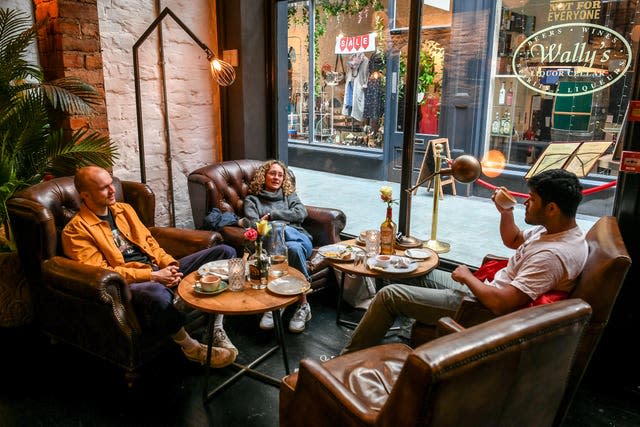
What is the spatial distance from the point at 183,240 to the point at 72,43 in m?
1.52

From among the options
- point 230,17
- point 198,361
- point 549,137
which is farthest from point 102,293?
point 549,137

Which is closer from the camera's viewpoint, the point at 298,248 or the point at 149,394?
the point at 149,394

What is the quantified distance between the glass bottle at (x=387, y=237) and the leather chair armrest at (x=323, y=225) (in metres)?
0.78

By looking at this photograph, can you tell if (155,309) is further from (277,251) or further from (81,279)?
(277,251)

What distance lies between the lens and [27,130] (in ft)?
9.54

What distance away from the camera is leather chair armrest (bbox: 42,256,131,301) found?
231cm

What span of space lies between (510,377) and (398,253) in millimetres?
1650

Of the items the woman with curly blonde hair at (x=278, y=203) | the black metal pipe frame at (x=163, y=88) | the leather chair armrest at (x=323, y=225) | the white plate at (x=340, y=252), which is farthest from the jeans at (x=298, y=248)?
the black metal pipe frame at (x=163, y=88)

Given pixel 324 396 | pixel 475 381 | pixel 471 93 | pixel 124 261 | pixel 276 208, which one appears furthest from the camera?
pixel 471 93

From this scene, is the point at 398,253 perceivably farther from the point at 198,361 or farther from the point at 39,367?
the point at 39,367

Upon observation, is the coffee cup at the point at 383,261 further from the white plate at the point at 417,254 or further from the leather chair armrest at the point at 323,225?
the leather chair armrest at the point at 323,225

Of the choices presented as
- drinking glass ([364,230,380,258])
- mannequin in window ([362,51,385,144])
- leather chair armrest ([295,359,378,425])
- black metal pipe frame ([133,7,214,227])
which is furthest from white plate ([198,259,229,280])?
mannequin in window ([362,51,385,144])

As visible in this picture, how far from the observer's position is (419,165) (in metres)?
4.44

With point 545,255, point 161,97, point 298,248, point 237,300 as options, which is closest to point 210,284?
point 237,300
